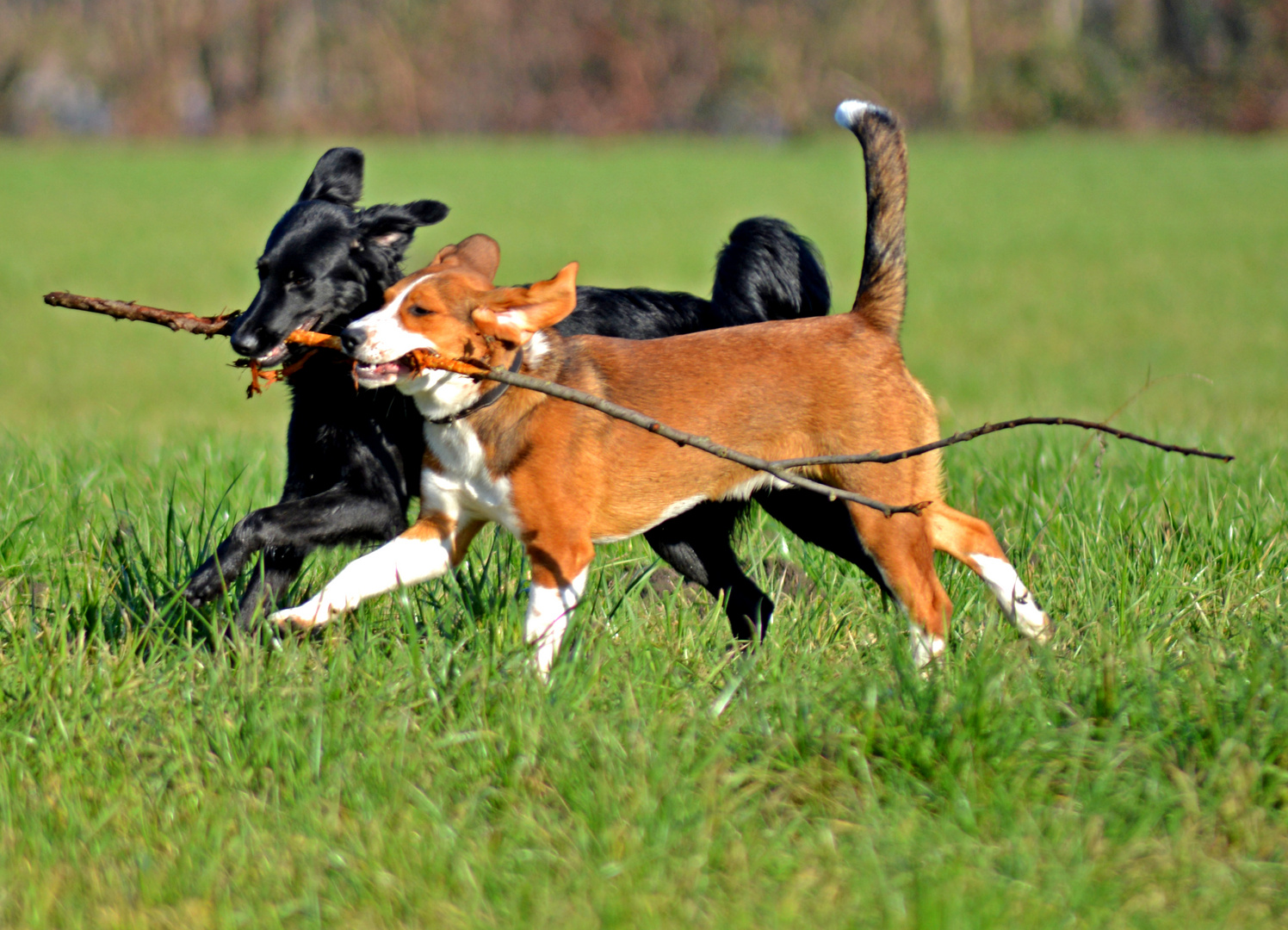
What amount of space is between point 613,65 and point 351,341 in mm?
39117

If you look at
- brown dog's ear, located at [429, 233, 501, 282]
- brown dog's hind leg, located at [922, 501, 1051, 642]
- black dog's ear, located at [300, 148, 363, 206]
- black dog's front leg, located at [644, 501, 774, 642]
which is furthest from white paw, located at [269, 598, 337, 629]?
brown dog's hind leg, located at [922, 501, 1051, 642]

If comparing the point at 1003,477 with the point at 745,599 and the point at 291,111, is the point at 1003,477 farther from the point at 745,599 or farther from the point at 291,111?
the point at 291,111

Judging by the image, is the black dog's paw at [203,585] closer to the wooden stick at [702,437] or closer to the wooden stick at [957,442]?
the wooden stick at [702,437]

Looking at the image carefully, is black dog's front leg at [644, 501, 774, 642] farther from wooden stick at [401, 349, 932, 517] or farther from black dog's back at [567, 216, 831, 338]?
wooden stick at [401, 349, 932, 517]

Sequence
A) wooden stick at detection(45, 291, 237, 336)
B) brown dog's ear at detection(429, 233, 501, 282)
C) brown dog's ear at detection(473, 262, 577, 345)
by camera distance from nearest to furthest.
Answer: brown dog's ear at detection(473, 262, 577, 345) < wooden stick at detection(45, 291, 237, 336) < brown dog's ear at detection(429, 233, 501, 282)

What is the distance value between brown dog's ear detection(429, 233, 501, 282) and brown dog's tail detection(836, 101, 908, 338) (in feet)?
3.46

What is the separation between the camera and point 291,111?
38656mm

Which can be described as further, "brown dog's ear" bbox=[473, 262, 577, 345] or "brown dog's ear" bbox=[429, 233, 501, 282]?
"brown dog's ear" bbox=[429, 233, 501, 282]

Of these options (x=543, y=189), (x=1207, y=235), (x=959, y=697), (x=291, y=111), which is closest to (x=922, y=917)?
(x=959, y=697)

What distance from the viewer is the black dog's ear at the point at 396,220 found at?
13.7 ft

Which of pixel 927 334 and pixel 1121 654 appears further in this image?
pixel 927 334

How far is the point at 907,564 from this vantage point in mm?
3732

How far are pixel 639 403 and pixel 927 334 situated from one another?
12159mm

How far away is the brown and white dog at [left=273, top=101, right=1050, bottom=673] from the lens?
3.44 m
